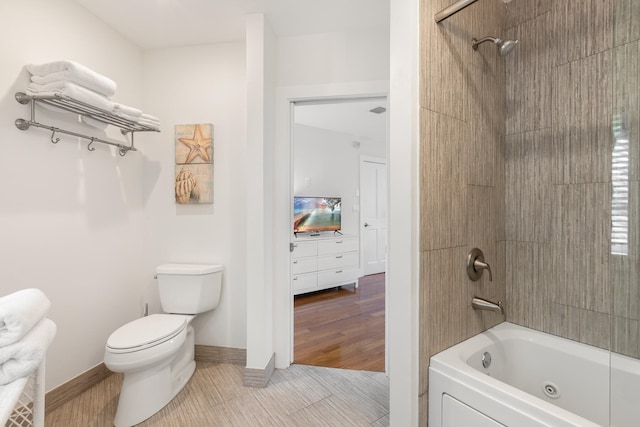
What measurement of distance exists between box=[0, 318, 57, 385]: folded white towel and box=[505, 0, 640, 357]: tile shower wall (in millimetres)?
2130

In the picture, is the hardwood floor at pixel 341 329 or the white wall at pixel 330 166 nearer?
the hardwood floor at pixel 341 329

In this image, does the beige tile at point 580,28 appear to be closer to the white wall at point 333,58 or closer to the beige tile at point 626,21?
the beige tile at point 626,21

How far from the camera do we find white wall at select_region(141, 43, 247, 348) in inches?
88.4

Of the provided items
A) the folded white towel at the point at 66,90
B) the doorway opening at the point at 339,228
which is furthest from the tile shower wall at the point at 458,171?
the folded white towel at the point at 66,90

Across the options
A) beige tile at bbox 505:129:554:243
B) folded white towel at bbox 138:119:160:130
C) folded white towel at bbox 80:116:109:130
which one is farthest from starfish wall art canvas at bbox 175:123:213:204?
beige tile at bbox 505:129:554:243

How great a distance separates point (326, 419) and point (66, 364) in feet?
5.38

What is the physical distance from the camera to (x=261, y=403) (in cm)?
176

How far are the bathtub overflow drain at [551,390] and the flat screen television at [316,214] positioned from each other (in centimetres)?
302

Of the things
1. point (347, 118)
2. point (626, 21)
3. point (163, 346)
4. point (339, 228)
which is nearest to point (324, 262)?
point (339, 228)

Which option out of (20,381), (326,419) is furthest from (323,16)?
(326,419)

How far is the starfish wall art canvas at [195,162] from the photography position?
225 centimetres

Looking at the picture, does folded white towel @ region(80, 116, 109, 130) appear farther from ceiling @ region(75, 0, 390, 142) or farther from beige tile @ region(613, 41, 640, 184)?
beige tile @ region(613, 41, 640, 184)

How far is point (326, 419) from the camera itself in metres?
1.63

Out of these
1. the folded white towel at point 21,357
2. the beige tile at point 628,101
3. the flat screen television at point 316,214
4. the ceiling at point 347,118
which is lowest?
the folded white towel at point 21,357
